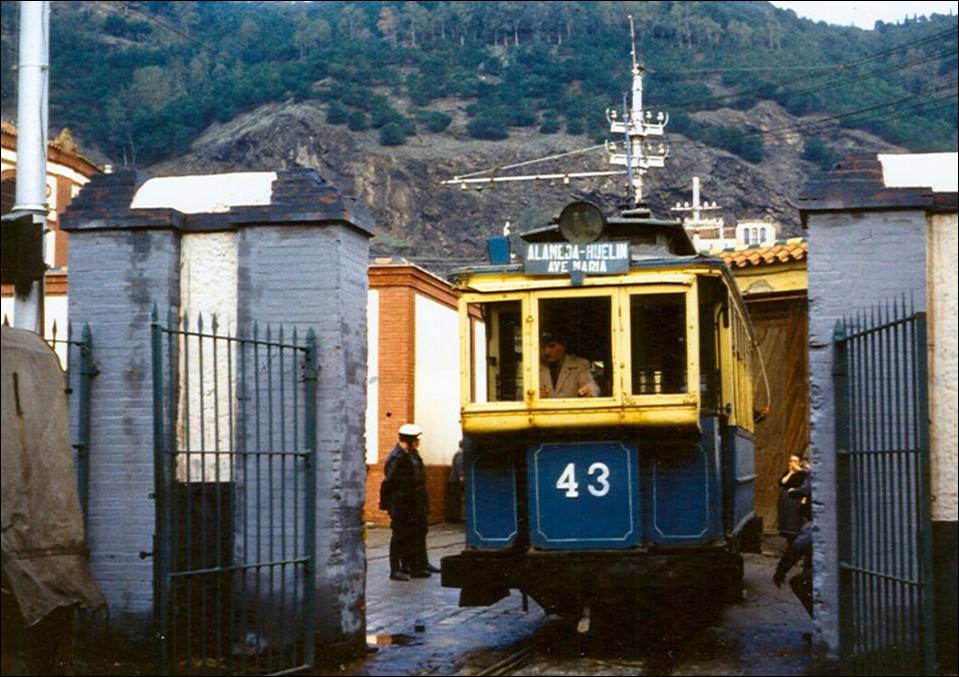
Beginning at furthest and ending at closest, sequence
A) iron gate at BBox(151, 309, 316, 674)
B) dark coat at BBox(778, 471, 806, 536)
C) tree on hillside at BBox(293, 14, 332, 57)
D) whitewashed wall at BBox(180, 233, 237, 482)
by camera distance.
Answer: tree on hillside at BBox(293, 14, 332, 57), dark coat at BBox(778, 471, 806, 536), whitewashed wall at BBox(180, 233, 237, 482), iron gate at BBox(151, 309, 316, 674)

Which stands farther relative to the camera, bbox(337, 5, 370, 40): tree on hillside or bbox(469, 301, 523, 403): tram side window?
bbox(337, 5, 370, 40): tree on hillside

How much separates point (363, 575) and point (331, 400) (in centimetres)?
136

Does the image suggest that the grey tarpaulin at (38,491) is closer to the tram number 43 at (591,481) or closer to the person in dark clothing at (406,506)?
the tram number 43 at (591,481)

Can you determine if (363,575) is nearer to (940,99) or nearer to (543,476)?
(543,476)

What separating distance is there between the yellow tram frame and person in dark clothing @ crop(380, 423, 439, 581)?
474 cm

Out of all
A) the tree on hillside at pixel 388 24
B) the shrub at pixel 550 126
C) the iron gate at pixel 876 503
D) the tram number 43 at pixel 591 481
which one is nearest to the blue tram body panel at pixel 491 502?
the tram number 43 at pixel 591 481

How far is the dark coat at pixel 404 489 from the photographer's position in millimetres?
16328

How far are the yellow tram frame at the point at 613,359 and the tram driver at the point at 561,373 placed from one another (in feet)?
0.33

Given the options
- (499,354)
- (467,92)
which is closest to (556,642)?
(499,354)

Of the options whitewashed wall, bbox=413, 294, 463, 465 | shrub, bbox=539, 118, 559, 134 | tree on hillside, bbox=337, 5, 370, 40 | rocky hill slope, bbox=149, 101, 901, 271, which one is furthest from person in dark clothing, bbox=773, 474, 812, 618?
tree on hillside, bbox=337, 5, 370, 40

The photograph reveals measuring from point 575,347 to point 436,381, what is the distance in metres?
17.2

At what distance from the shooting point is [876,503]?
9070 mm

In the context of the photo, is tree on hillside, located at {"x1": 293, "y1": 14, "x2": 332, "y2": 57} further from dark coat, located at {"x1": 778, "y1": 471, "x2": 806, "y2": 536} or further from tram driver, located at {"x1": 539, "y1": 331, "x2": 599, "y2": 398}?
tram driver, located at {"x1": 539, "y1": 331, "x2": 599, "y2": 398}

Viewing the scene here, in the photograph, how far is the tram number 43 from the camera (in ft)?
37.1
